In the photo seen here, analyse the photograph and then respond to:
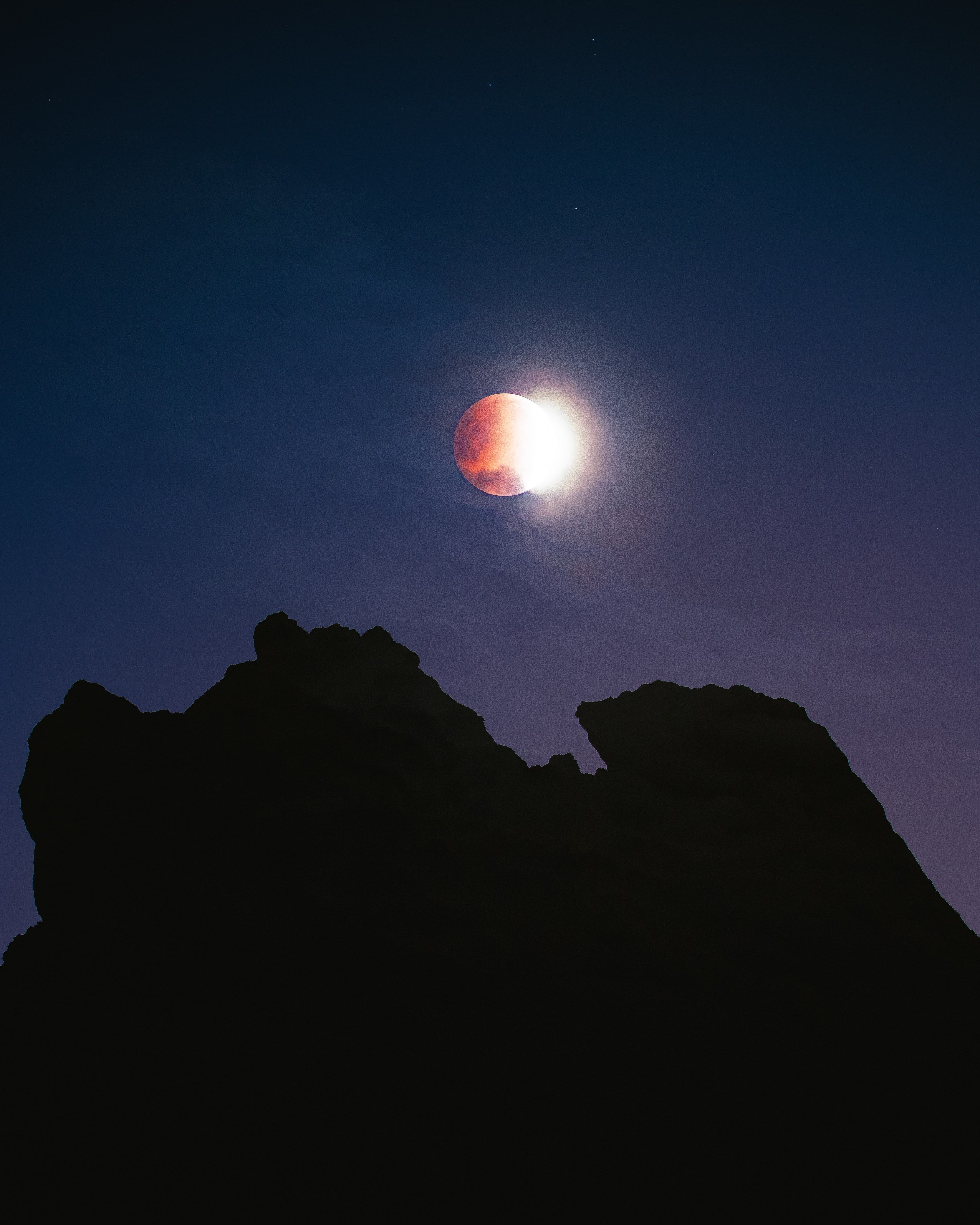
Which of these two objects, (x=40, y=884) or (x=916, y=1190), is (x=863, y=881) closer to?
(x=916, y=1190)

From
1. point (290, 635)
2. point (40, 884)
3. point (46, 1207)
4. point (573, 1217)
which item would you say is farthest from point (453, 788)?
point (46, 1207)

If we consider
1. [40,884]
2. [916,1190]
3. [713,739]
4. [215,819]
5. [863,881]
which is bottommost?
[916,1190]

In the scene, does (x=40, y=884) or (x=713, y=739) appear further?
(x=713, y=739)

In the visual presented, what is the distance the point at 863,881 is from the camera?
12.3m

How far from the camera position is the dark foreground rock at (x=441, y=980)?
9359 mm

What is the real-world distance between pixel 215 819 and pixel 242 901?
179 cm

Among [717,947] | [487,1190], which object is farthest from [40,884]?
[717,947]

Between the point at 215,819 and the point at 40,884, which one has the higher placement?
the point at 215,819

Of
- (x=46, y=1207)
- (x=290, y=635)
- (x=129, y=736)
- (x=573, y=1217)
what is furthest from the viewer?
(x=290, y=635)

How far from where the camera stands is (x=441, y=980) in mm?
10422

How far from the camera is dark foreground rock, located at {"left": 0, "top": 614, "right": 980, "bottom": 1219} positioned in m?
9.36

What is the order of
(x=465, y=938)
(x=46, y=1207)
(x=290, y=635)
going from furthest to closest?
(x=290, y=635) < (x=465, y=938) < (x=46, y=1207)

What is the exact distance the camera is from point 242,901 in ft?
37.1

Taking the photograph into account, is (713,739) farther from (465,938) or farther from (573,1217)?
(573,1217)
